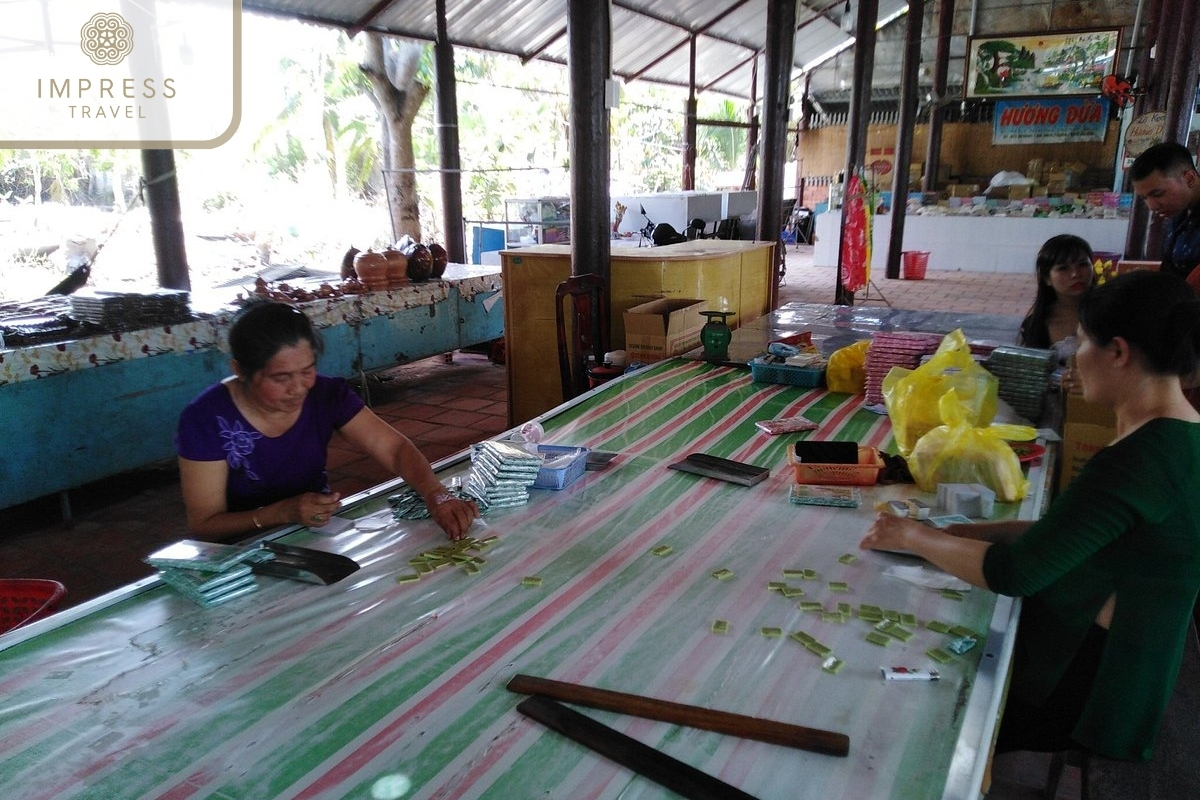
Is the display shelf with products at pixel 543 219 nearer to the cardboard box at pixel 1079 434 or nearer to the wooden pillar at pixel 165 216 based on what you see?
the wooden pillar at pixel 165 216

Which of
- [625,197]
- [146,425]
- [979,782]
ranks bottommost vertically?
[146,425]

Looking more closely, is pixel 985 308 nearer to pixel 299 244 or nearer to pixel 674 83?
pixel 674 83

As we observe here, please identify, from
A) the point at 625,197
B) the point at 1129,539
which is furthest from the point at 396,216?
the point at 1129,539

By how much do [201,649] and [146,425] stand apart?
10.7 ft

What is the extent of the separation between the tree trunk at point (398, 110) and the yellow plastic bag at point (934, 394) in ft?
23.0

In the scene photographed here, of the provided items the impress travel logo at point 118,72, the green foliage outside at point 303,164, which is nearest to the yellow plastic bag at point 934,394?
the impress travel logo at point 118,72

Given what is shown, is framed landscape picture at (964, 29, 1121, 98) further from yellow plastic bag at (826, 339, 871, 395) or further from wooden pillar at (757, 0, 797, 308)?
yellow plastic bag at (826, 339, 871, 395)

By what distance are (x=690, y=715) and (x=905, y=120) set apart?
1113cm

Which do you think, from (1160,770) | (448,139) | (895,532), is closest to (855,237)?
(448,139)

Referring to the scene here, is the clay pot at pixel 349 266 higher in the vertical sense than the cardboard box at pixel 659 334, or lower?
higher

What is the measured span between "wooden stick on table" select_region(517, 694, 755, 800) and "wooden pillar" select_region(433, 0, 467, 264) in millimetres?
6976

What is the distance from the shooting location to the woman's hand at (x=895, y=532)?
5.40 feet

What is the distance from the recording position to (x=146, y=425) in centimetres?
423

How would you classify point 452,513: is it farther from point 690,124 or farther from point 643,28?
point 690,124
